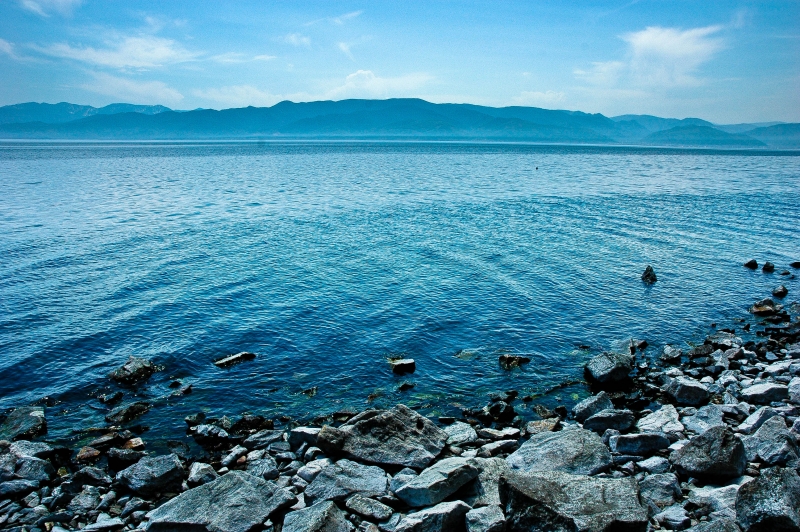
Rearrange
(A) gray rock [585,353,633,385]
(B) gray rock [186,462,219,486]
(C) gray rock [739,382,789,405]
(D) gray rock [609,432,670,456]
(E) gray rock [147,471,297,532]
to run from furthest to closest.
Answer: (A) gray rock [585,353,633,385]
(C) gray rock [739,382,789,405]
(D) gray rock [609,432,670,456]
(B) gray rock [186,462,219,486]
(E) gray rock [147,471,297,532]

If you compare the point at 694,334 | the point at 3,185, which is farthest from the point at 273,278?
the point at 3,185

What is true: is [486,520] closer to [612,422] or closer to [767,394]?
[612,422]

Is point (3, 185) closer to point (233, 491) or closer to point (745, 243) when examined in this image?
point (233, 491)

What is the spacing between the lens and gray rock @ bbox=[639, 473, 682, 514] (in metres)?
11.5

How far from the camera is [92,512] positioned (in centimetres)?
1219

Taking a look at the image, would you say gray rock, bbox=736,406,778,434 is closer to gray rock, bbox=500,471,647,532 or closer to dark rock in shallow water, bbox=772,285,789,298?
gray rock, bbox=500,471,647,532

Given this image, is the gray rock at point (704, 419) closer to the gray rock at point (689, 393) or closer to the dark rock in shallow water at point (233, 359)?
the gray rock at point (689, 393)

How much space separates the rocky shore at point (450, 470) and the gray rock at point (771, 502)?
3 cm

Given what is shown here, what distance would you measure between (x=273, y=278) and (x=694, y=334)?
24.1 m

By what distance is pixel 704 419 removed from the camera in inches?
615

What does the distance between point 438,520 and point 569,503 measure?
269 cm

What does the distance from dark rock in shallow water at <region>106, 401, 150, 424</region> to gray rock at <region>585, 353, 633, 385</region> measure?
16.6 meters

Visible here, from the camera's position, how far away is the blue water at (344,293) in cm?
1962

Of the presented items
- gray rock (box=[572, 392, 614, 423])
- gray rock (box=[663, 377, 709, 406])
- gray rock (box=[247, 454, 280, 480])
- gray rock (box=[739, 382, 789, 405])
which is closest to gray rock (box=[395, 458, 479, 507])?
gray rock (box=[247, 454, 280, 480])
